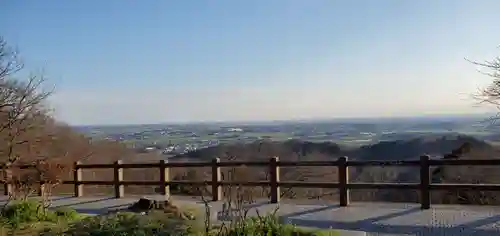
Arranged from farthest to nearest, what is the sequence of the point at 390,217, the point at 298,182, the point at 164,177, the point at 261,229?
the point at 164,177
the point at 298,182
the point at 390,217
the point at 261,229

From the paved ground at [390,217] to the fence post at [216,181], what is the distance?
0.39m

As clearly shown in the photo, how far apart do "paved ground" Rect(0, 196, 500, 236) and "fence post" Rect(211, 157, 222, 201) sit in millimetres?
393

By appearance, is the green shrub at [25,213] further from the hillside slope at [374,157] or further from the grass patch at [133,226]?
the hillside slope at [374,157]

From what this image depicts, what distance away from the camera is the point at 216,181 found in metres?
11.6

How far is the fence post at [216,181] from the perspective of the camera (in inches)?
455

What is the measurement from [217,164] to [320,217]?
10.0 ft

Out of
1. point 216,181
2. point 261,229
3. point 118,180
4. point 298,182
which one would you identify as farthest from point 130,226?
point 118,180

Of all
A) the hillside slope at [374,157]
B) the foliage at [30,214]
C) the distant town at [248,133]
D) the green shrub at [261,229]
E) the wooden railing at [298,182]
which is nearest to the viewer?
the green shrub at [261,229]

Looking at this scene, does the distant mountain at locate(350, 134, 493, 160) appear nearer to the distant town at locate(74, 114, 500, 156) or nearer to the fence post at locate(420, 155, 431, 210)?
the distant town at locate(74, 114, 500, 156)

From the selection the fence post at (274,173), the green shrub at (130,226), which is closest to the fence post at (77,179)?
the fence post at (274,173)

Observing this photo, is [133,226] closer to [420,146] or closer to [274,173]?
[274,173]

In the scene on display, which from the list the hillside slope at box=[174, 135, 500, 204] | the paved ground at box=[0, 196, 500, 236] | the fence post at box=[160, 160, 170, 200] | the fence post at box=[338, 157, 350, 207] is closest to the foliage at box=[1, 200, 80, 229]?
the paved ground at box=[0, 196, 500, 236]

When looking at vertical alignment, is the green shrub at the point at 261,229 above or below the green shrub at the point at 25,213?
above

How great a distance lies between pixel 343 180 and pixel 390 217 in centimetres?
151
